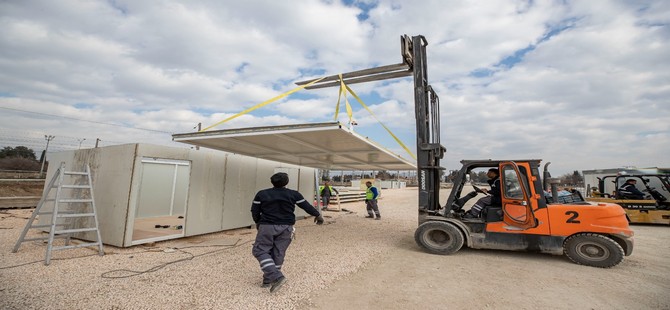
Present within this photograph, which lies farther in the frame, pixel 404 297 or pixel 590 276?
pixel 590 276

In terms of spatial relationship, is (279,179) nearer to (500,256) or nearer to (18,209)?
(500,256)

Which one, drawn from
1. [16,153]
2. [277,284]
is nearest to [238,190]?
[277,284]

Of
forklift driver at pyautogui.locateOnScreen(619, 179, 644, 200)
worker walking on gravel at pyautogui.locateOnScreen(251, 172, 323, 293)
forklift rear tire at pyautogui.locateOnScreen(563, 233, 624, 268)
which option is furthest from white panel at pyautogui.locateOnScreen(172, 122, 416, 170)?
forklift driver at pyautogui.locateOnScreen(619, 179, 644, 200)

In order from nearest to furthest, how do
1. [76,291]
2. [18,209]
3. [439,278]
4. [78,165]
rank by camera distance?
[76,291] < [439,278] < [78,165] < [18,209]

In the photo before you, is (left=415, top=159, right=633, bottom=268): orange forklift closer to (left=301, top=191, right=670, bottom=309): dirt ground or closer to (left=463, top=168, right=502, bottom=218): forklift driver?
(left=463, top=168, right=502, bottom=218): forklift driver

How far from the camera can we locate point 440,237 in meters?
6.96

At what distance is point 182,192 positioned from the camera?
45.6 feet

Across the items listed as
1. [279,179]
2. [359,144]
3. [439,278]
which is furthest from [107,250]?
[439,278]

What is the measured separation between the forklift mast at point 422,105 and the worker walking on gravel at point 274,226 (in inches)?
157

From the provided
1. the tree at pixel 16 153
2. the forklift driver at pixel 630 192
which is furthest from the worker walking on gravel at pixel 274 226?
the tree at pixel 16 153

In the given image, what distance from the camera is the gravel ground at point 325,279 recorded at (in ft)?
12.6

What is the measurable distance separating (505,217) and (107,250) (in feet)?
28.0

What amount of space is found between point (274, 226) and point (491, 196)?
499 cm

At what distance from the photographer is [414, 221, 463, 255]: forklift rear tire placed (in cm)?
654
